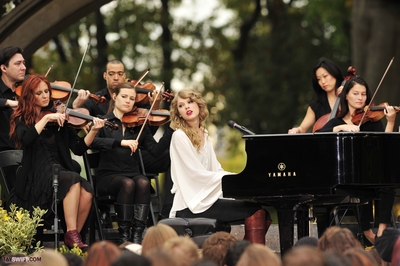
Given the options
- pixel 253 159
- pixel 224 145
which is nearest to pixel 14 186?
pixel 253 159

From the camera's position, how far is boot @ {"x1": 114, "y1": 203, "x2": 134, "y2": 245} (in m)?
9.45

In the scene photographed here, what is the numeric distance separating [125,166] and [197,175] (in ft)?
2.89

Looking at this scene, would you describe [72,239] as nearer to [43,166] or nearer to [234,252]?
[43,166]

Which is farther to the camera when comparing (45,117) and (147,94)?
(147,94)

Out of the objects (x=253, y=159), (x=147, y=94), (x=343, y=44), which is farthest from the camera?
(x=343, y=44)

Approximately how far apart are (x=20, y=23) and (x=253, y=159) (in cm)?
437

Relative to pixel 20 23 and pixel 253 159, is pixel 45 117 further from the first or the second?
pixel 20 23

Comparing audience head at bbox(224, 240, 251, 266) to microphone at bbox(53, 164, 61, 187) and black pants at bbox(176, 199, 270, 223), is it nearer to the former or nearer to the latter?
black pants at bbox(176, 199, 270, 223)

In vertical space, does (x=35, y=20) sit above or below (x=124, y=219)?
above

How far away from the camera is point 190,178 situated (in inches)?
370

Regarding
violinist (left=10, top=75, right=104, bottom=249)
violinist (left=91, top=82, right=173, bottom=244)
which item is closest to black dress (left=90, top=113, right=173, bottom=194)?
violinist (left=91, top=82, right=173, bottom=244)

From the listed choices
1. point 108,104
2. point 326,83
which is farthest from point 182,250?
point 108,104

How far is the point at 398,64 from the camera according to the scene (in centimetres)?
1641

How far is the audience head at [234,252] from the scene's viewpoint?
637cm
